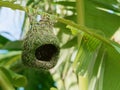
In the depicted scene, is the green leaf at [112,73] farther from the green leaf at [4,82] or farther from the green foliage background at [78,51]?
the green leaf at [4,82]

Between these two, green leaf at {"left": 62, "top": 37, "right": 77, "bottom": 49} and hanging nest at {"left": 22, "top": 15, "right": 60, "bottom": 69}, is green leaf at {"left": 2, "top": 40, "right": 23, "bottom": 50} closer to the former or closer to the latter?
green leaf at {"left": 62, "top": 37, "right": 77, "bottom": 49}

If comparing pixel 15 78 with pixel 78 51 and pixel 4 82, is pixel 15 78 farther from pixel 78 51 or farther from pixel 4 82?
pixel 78 51

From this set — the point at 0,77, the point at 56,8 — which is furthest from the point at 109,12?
the point at 0,77

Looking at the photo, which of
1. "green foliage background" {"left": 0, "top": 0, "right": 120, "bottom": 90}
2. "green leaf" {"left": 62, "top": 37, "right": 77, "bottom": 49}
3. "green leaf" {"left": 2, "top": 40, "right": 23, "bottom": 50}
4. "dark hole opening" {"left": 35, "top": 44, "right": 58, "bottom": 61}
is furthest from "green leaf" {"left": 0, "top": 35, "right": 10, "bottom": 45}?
"dark hole opening" {"left": 35, "top": 44, "right": 58, "bottom": 61}

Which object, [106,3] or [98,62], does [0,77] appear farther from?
[106,3]

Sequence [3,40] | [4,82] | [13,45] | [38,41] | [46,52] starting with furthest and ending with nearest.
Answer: [3,40]
[13,45]
[4,82]
[46,52]
[38,41]

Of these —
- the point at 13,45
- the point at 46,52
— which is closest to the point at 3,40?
the point at 13,45
